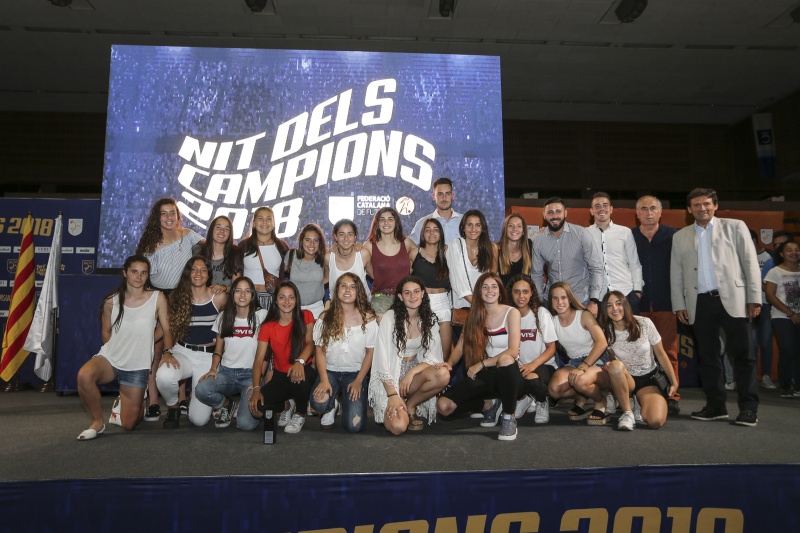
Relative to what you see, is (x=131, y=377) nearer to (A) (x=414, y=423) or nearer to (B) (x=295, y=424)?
(B) (x=295, y=424)

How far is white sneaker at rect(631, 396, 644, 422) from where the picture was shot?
3.83 meters

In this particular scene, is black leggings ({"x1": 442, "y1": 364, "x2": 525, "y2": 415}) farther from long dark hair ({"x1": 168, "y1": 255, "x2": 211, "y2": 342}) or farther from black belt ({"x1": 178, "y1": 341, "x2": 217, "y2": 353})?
long dark hair ({"x1": 168, "y1": 255, "x2": 211, "y2": 342})

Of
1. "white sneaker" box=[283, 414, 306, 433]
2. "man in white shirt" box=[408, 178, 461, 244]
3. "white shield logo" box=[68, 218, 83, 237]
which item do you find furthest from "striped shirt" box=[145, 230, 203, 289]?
"white shield logo" box=[68, 218, 83, 237]

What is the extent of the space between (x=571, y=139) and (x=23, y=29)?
9.09 meters

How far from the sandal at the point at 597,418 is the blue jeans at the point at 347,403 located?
1.50m

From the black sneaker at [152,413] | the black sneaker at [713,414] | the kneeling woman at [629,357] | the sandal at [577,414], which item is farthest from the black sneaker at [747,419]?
the black sneaker at [152,413]

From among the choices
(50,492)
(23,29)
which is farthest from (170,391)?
(23,29)

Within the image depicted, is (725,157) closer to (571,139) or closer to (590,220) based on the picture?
(571,139)

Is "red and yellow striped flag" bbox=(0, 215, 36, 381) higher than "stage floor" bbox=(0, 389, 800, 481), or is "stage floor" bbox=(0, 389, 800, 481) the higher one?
"red and yellow striped flag" bbox=(0, 215, 36, 381)

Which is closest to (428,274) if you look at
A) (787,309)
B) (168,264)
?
(168,264)

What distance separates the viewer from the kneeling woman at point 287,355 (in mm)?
3588

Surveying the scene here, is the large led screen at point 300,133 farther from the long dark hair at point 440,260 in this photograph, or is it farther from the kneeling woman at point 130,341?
the kneeling woman at point 130,341

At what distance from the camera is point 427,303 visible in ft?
12.3

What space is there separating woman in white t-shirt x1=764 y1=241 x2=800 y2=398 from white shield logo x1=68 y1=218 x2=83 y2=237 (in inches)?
268
